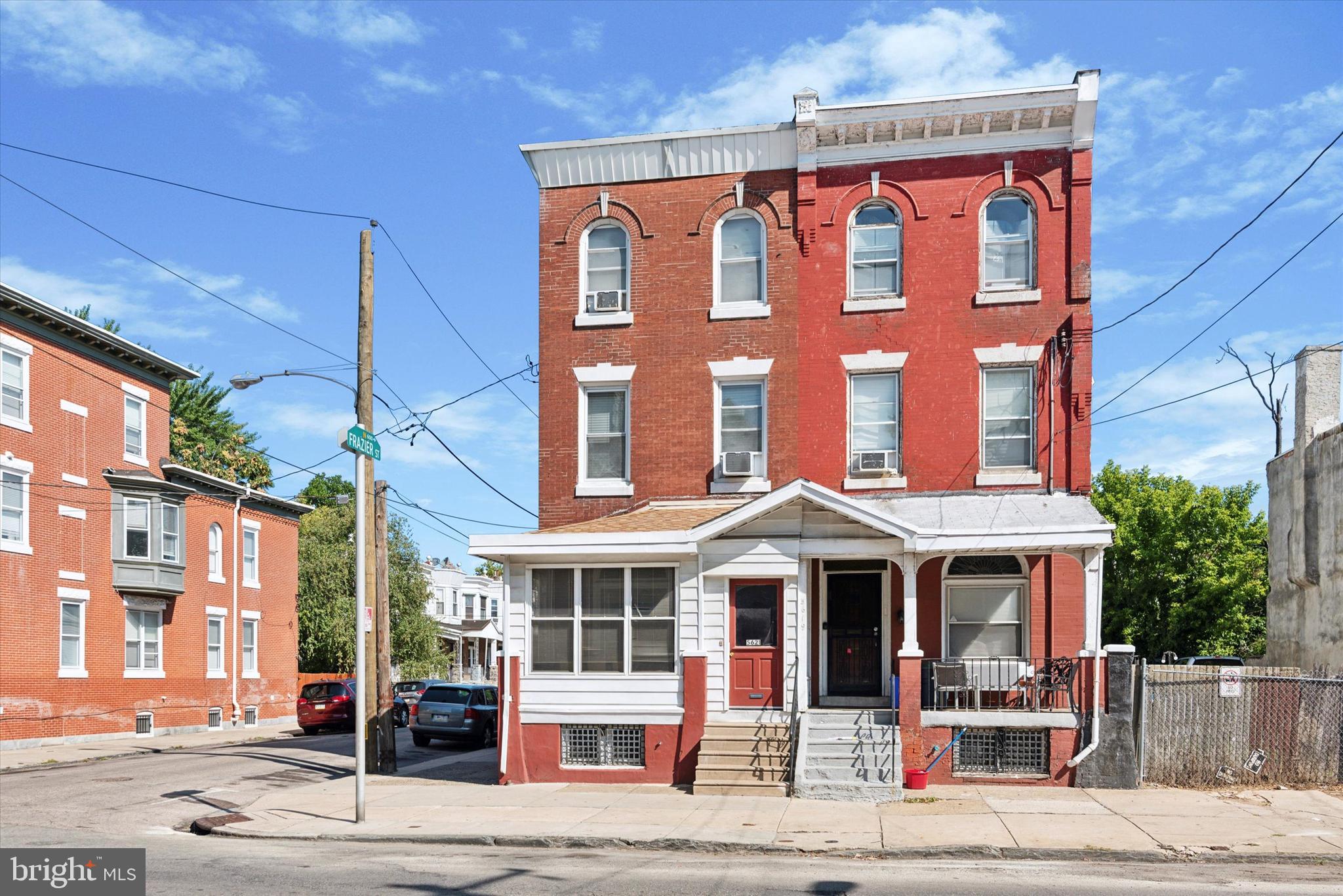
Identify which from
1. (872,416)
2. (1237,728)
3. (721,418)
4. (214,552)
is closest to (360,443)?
(721,418)

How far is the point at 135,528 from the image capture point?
34938 millimetres

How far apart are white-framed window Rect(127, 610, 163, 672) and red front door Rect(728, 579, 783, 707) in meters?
22.6

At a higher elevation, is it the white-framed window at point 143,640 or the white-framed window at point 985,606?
the white-framed window at point 985,606

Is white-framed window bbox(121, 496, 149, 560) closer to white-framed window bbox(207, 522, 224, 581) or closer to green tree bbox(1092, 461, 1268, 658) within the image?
white-framed window bbox(207, 522, 224, 581)

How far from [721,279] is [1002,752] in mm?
9869

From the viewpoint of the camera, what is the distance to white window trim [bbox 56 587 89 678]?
105 feet

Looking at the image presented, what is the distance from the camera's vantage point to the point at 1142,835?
13891 millimetres

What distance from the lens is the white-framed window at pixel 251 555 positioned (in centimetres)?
4184

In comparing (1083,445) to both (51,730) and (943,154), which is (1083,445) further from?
(51,730)

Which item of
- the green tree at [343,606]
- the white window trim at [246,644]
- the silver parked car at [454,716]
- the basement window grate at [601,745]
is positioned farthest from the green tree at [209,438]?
the basement window grate at [601,745]

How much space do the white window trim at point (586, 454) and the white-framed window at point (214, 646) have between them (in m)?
21.3

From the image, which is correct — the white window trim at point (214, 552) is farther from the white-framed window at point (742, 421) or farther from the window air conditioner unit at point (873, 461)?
the window air conditioner unit at point (873, 461)

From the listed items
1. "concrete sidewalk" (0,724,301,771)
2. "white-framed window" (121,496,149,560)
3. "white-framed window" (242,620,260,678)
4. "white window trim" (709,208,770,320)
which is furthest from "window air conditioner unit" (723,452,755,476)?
"white-framed window" (242,620,260,678)

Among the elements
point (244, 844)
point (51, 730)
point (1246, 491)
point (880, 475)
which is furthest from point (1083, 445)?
point (1246, 491)
